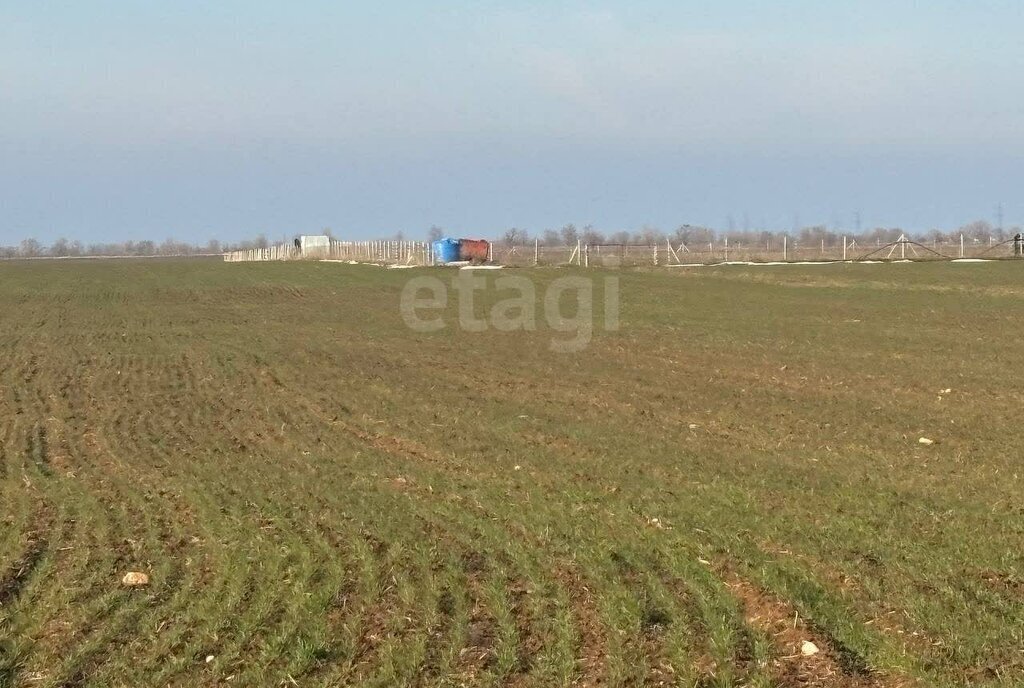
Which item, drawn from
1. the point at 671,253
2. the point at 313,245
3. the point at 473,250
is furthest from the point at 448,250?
the point at 313,245

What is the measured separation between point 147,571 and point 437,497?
2.69 meters

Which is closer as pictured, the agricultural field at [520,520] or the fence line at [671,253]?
the agricultural field at [520,520]

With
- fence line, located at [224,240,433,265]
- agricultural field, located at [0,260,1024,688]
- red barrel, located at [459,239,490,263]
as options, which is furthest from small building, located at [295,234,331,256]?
agricultural field, located at [0,260,1024,688]

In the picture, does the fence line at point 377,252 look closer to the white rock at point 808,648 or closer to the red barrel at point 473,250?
the red barrel at point 473,250

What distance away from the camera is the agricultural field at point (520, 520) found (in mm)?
5930

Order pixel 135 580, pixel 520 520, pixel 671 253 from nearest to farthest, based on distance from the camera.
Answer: pixel 135 580 → pixel 520 520 → pixel 671 253

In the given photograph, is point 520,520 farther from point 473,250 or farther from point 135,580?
point 473,250

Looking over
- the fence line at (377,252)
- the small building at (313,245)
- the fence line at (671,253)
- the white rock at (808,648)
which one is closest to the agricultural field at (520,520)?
the white rock at (808,648)

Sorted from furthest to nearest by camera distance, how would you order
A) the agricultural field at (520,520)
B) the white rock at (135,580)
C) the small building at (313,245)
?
the small building at (313,245) → the white rock at (135,580) → the agricultural field at (520,520)

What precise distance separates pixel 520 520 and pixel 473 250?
Result: 5818 cm

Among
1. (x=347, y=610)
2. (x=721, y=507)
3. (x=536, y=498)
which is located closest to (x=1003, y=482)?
(x=721, y=507)

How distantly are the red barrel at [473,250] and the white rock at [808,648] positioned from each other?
59.8m

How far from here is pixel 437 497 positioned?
9.59 metres

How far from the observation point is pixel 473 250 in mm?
66438
